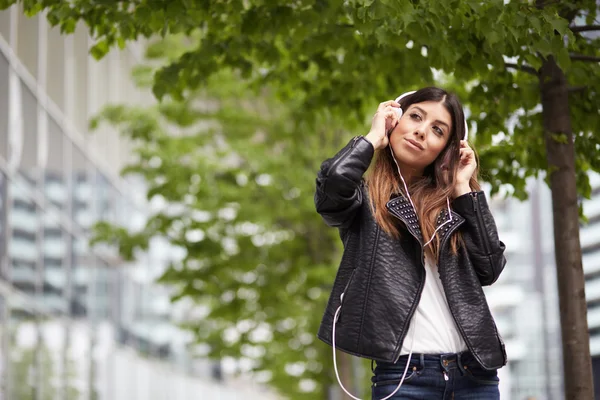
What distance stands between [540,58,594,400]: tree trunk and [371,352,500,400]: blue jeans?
1.41 m

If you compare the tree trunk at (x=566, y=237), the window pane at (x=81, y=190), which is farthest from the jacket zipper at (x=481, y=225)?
the window pane at (x=81, y=190)

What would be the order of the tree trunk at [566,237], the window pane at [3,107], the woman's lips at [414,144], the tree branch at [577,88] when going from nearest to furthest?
the woman's lips at [414,144] → the tree trunk at [566,237] → the tree branch at [577,88] → the window pane at [3,107]

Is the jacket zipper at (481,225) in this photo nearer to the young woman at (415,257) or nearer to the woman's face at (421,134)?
the young woman at (415,257)

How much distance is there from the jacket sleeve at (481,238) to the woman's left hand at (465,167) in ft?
0.25

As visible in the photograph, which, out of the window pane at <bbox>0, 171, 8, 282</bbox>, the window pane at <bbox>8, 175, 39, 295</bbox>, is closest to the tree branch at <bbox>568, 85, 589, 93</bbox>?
the window pane at <bbox>0, 171, 8, 282</bbox>

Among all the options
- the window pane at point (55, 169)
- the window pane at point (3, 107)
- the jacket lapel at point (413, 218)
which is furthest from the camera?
the window pane at point (55, 169)

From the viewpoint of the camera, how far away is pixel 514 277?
15617 millimetres

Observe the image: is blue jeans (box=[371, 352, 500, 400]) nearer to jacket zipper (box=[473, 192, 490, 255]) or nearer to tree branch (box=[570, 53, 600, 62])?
jacket zipper (box=[473, 192, 490, 255])

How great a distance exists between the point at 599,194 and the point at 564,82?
4.50 meters

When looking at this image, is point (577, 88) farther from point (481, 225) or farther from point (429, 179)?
point (481, 225)

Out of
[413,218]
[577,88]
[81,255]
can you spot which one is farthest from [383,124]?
[81,255]

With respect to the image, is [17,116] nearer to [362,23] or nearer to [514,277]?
[514,277]

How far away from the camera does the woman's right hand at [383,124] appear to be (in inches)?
137

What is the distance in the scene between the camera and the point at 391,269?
11.0ft
